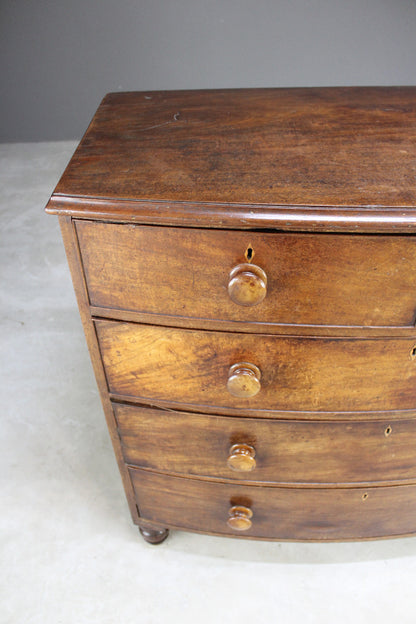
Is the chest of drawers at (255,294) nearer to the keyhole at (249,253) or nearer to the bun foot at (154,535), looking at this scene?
the keyhole at (249,253)

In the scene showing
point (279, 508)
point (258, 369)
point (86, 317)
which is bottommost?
point (279, 508)

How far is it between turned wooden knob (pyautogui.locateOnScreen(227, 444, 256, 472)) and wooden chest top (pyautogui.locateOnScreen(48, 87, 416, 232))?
1.62 ft

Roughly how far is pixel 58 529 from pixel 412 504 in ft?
3.06

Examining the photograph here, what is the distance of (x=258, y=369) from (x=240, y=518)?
453mm

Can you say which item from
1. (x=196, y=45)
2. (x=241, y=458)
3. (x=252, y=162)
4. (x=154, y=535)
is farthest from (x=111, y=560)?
(x=196, y=45)

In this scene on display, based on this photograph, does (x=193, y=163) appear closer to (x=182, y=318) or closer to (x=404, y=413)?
(x=182, y=318)

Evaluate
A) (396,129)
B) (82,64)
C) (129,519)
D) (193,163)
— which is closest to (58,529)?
(129,519)

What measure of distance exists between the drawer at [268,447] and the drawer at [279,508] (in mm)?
47

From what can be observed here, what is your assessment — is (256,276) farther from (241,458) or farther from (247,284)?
(241,458)

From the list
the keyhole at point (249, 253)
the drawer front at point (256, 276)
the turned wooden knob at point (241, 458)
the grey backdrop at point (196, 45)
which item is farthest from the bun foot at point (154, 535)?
the grey backdrop at point (196, 45)

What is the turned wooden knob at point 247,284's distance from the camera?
2.41ft

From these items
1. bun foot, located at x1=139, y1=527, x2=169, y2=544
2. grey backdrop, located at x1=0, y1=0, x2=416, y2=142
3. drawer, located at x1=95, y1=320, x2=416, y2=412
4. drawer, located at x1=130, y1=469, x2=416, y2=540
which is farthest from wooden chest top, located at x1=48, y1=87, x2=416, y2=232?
grey backdrop, located at x1=0, y1=0, x2=416, y2=142

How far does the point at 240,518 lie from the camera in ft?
3.76

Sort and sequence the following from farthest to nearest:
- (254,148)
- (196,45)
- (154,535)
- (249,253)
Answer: (196,45), (154,535), (254,148), (249,253)
